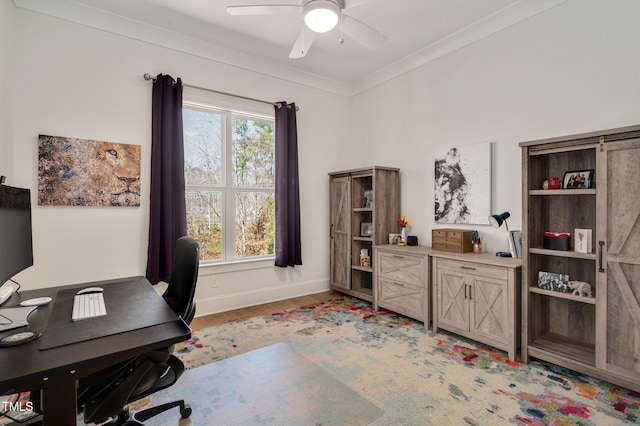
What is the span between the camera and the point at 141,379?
131 cm

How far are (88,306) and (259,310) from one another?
234 centimetres

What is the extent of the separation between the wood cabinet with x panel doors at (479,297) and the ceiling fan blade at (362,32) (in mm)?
2040

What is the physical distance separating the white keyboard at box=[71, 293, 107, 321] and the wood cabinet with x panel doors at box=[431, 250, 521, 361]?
2.69 metres

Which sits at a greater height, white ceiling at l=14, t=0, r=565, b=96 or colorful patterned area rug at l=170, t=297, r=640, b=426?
white ceiling at l=14, t=0, r=565, b=96

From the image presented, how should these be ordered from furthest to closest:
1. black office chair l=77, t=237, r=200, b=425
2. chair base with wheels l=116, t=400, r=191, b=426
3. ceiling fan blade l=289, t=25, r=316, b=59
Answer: ceiling fan blade l=289, t=25, r=316, b=59, chair base with wheels l=116, t=400, r=191, b=426, black office chair l=77, t=237, r=200, b=425

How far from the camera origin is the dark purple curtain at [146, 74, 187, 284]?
10.4 ft

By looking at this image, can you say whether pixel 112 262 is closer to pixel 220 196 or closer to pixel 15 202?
pixel 220 196

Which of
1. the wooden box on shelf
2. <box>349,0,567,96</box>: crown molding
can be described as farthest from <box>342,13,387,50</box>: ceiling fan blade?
the wooden box on shelf

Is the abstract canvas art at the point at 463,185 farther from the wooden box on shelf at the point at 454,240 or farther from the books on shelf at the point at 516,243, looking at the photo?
the books on shelf at the point at 516,243

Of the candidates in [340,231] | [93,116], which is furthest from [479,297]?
[93,116]

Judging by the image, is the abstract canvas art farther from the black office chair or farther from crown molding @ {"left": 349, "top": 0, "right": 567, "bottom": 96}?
the black office chair

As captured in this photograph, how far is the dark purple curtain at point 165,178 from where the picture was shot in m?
3.17

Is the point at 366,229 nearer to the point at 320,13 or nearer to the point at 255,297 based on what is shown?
the point at 255,297

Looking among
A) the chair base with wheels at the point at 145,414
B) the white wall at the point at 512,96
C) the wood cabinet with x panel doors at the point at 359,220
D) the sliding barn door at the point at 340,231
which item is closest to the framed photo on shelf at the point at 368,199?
the wood cabinet with x panel doors at the point at 359,220
